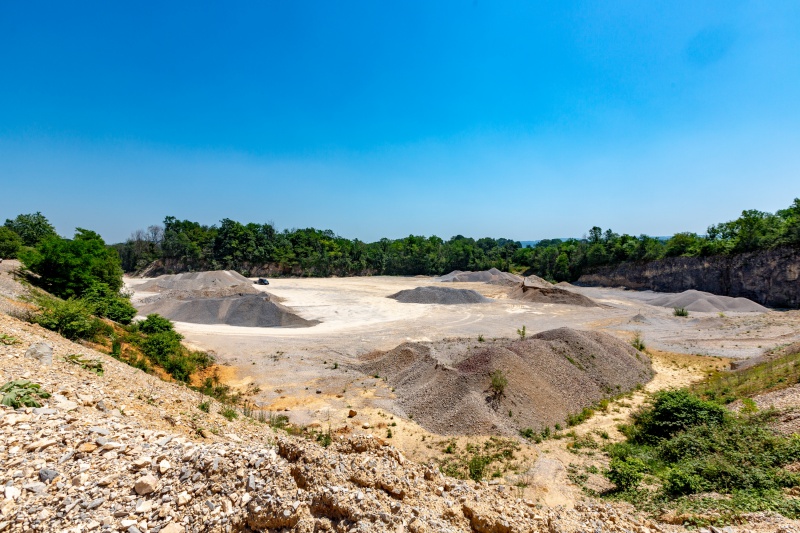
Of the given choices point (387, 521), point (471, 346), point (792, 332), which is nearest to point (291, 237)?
point (471, 346)

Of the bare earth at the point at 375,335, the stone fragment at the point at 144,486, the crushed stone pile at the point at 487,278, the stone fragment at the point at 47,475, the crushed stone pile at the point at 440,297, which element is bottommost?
the bare earth at the point at 375,335

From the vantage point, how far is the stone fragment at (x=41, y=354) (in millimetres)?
8953

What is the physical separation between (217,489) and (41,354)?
23.9 feet

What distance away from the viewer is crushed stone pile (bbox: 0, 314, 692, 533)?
4777 millimetres

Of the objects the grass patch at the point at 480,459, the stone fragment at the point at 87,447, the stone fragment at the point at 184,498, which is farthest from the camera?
the grass patch at the point at 480,459

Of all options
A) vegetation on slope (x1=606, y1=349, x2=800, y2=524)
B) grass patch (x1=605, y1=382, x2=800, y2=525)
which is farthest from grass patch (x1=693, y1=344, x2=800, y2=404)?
grass patch (x1=605, y1=382, x2=800, y2=525)

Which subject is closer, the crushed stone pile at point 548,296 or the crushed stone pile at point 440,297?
the crushed stone pile at point 548,296

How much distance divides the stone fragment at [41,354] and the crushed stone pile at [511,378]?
1055 cm

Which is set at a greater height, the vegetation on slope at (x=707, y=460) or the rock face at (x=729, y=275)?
the rock face at (x=729, y=275)

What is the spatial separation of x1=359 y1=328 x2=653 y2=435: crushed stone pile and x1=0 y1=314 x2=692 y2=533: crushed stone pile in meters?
6.73

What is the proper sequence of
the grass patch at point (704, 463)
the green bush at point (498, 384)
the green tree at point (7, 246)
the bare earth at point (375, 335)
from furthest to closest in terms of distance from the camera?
the green tree at point (7, 246), the bare earth at point (375, 335), the green bush at point (498, 384), the grass patch at point (704, 463)

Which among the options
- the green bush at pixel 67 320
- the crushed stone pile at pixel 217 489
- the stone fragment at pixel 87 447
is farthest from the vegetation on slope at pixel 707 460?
the green bush at pixel 67 320

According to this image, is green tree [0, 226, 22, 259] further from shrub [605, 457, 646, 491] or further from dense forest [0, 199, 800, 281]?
shrub [605, 457, 646, 491]

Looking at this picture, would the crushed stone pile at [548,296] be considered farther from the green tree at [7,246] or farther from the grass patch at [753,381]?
the green tree at [7,246]
